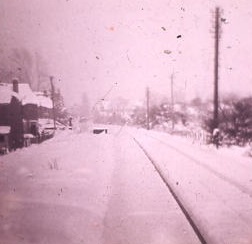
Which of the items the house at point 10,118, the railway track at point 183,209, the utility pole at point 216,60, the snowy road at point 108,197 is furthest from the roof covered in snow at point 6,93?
the utility pole at point 216,60

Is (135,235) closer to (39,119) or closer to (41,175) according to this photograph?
(41,175)

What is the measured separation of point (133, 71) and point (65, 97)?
104cm

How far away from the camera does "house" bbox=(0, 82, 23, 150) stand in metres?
4.43

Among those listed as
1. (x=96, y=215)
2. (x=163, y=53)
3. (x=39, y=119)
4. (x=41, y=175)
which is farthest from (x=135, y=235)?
(x=163, y=53)

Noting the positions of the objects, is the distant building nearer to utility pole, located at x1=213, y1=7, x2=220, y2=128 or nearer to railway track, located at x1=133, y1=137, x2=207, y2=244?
railway track, located at x1=133, y1=137, x2=207, y2=244

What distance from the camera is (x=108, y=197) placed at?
453 cm

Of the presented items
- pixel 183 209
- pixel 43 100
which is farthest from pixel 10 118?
pixel 183 209

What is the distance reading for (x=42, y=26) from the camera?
15.5 ft

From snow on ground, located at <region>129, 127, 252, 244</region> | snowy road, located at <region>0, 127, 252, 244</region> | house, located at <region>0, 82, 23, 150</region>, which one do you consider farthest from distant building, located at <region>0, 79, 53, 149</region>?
snow on ground, located at <region>129, 127, 252, 244</region>

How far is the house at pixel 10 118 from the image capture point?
14.5 ft

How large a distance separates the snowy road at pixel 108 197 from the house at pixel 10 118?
0.60ft

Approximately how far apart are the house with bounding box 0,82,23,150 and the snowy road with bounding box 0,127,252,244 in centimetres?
18

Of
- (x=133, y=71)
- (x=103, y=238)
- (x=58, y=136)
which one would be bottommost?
(x=103, y=238)

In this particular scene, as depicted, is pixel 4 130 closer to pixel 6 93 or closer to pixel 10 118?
pixel 10 118
